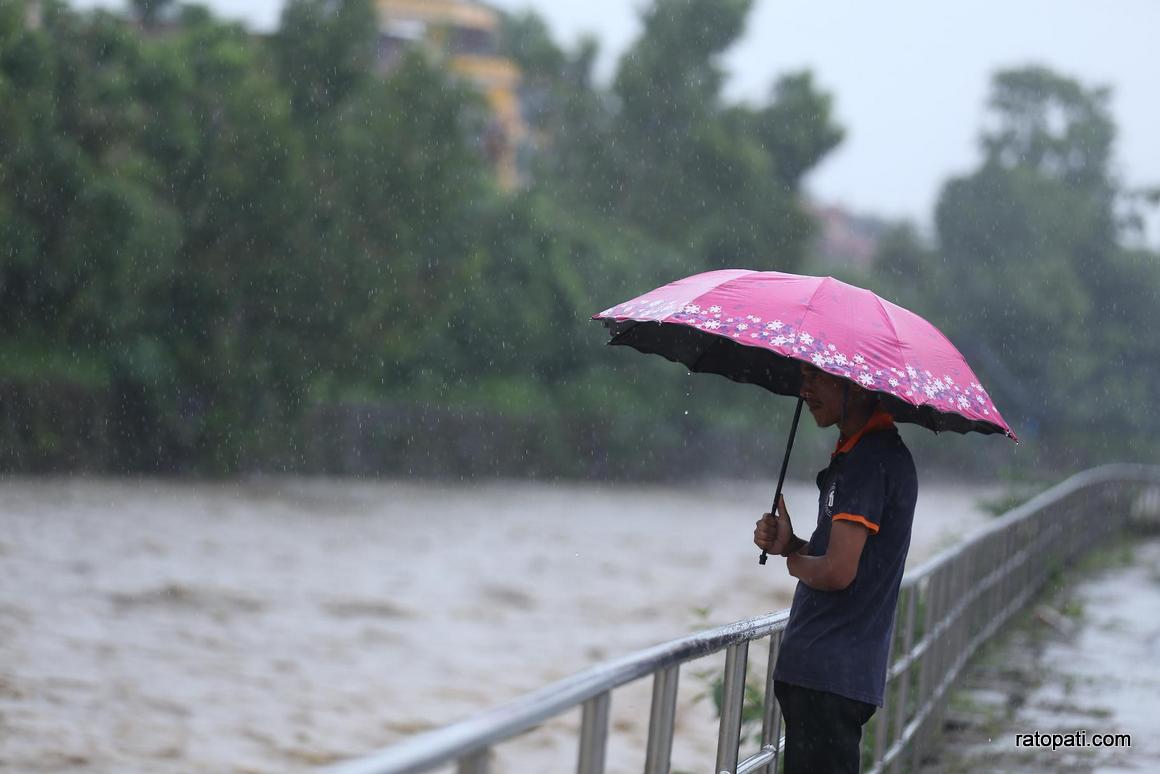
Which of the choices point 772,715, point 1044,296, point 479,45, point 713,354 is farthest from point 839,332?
point 479,45

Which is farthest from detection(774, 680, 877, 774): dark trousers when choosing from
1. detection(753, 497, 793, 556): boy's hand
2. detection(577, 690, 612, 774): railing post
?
detection(577, 690, 612, 774): railing post

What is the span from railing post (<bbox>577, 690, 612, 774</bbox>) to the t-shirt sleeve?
1058 mm

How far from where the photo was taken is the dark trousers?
12.5ft

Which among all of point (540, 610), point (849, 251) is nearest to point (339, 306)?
point (540, 610)

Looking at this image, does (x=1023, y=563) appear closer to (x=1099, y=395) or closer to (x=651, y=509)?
(x=651, y=509)

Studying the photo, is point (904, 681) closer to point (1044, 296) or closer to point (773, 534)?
point (773, 534)

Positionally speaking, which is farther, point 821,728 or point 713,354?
point 713,354

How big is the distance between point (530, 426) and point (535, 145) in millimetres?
13844

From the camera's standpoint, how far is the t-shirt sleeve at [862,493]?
3.58 metres

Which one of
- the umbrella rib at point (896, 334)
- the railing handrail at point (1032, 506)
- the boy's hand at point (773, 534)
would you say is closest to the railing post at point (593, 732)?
the boy's hand at point (773, 534)

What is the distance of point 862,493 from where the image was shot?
3.59 m

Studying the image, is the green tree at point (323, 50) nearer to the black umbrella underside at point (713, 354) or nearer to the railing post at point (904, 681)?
the railing post at point (904, 681)

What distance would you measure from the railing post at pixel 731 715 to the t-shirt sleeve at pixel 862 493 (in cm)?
40

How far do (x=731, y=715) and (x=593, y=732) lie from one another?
1.09 m
